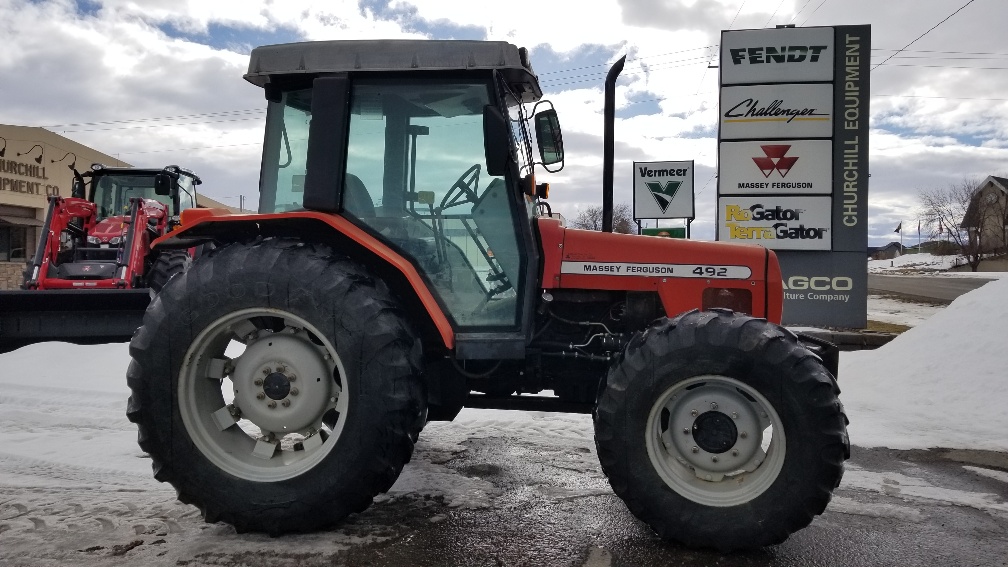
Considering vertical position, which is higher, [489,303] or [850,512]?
[489,303]

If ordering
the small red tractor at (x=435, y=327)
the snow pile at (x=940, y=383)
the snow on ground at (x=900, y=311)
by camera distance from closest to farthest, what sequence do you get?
the small red tractor at (x=435, y=327) < the snow pile at (x=940, y=383) < the snow on ground at (x=900, y=311)

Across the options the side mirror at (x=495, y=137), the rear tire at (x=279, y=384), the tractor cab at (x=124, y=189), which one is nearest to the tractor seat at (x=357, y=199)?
the rear tire at (x=279, y=384)

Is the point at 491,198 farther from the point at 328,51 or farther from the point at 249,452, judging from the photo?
the point at 249,452

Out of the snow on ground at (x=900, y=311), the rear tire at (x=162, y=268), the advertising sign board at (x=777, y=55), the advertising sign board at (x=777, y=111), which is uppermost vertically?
the advertising sign board at (x=777, y=55)

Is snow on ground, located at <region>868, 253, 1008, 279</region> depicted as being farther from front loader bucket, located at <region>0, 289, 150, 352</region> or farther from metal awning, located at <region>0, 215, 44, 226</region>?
front loader bucket, located at <region>0, 289, 150, 352</region>

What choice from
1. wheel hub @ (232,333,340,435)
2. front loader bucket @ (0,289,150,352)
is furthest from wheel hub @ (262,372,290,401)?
front loader bucket @ (0,289,150,352)

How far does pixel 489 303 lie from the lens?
3.47 m

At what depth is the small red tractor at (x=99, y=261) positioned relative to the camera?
810 cm

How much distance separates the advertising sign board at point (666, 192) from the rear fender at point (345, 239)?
7.42 meters

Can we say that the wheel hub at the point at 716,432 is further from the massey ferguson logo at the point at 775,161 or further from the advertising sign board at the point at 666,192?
the massey ferguson logo at the point at 775,161

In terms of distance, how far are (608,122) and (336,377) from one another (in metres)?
1.96

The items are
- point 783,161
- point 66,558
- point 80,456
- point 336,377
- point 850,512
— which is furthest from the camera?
point 783,161

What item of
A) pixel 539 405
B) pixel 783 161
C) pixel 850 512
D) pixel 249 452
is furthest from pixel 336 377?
pixel 783 161

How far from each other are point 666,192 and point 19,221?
945 inches
